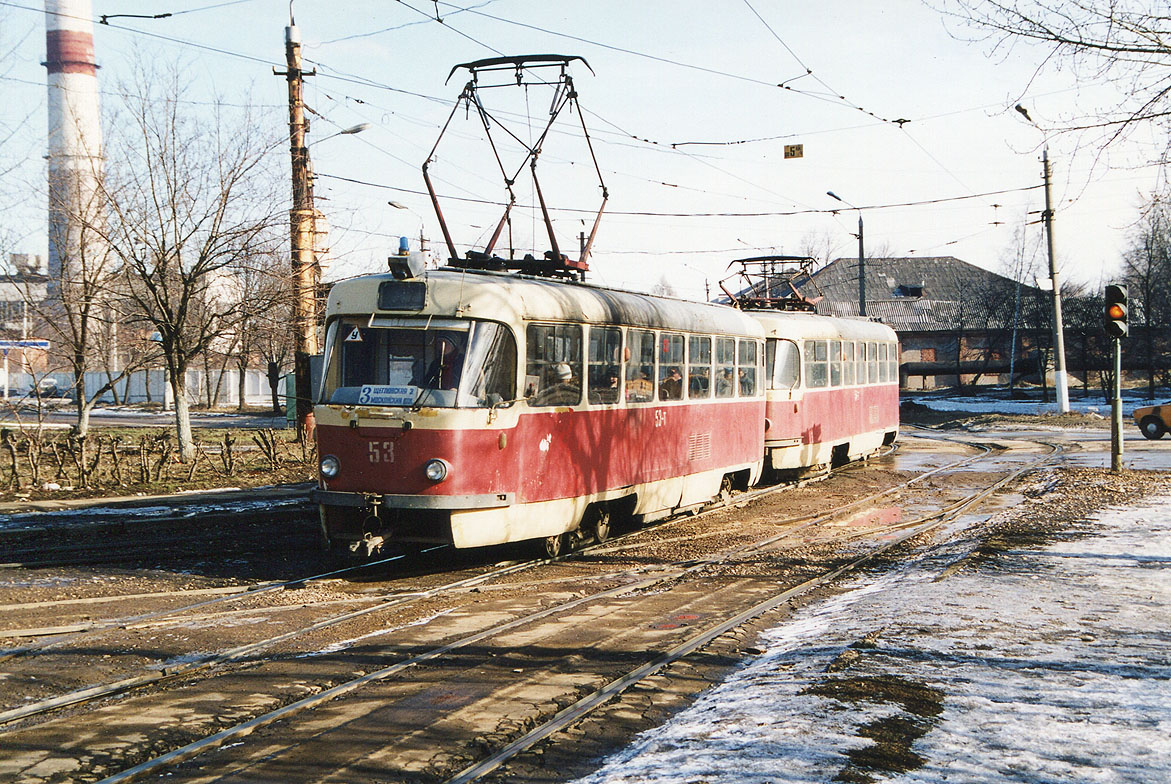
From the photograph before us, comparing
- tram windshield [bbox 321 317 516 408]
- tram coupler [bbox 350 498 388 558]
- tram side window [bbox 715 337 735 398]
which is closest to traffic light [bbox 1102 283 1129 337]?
tram side window [bbox 715 337 735 398]

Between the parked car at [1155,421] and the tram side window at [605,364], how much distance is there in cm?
2234

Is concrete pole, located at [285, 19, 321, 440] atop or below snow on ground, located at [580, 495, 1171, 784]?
atop

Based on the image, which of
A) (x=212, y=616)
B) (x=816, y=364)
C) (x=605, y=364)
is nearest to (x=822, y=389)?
(x=816, y=364)

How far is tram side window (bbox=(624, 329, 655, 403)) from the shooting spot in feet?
40.6

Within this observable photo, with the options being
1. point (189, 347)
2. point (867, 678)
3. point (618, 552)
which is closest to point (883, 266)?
point (189, 347)

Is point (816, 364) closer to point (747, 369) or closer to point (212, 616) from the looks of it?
point (747, 369)

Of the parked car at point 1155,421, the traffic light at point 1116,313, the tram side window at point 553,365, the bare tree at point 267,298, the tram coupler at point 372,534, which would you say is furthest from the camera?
the parked car at point 1155,421

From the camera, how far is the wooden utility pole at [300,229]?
65.9 feet

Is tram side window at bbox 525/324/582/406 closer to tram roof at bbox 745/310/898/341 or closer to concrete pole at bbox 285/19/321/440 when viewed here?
tram roof at bbox 745/310/898/341

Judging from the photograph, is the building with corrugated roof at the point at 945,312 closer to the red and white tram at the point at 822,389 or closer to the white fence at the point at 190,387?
the white fence at the point at 190,387

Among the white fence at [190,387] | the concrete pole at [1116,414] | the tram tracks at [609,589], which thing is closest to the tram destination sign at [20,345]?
the tram tracks at [609,589]

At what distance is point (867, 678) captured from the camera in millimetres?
6441

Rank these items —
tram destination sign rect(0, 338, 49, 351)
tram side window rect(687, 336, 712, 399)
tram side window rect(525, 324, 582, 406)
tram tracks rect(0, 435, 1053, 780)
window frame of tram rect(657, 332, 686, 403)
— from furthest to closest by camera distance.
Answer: tram destination sign rect(0, 338, 49, 351) < tram side window rect(687, 336, 712, 399) < window frame of tram rect(657, 332, 686, 403) < tram side window rect(525, 324, 582, 406) < tram tracks rect(0, 435, 1053, 780)

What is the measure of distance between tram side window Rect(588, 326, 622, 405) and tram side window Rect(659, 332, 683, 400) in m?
1.22
